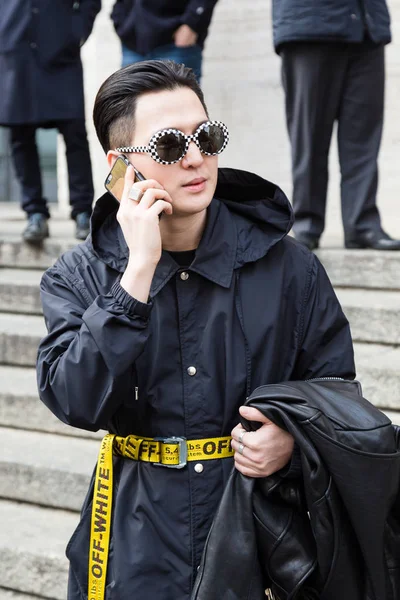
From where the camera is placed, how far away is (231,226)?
234cm

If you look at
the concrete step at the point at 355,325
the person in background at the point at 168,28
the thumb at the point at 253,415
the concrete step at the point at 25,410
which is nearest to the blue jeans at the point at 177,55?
the person in background at the point at 168,28

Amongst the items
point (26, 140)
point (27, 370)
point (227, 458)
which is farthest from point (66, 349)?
point (26, 140)

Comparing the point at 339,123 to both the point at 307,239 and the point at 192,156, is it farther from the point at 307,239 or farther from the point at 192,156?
the point at 192,156

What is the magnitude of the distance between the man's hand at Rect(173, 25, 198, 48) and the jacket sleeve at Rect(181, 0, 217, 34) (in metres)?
0.02

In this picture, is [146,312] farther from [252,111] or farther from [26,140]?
[252,111]

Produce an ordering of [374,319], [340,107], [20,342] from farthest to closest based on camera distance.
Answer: [340,107], [20,342], [374,319]

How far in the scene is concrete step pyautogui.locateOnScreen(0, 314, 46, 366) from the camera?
15.7 feet

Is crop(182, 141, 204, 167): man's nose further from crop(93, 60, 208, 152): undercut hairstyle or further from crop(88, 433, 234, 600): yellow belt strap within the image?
crop(88, 433, 234, 600): yellow belt strap

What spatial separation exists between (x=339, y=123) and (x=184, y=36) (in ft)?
3.23

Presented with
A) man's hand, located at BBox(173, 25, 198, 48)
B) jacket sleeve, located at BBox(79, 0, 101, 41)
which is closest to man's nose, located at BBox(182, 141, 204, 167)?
man's hand, located at BBox(173, 25, 198, 48)

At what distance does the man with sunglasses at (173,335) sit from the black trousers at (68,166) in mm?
3193

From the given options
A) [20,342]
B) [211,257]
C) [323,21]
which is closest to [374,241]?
[323,21]

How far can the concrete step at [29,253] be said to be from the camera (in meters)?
5.42

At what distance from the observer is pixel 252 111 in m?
6.59
